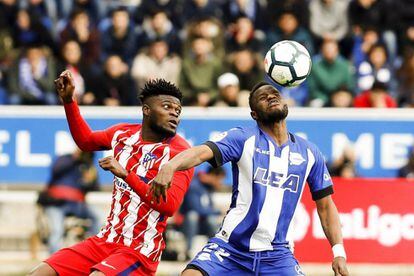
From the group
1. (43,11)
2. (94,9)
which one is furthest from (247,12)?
(43,11)

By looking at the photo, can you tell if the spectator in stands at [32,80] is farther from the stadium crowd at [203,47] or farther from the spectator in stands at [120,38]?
the spectator in stands at [120,38]

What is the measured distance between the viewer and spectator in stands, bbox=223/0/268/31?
18.4m

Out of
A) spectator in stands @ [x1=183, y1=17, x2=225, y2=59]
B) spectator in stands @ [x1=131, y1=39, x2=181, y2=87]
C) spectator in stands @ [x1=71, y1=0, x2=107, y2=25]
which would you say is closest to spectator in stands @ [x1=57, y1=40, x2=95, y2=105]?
spectator in stands @ [x1=131, y1=39, x2=181, y2=87]

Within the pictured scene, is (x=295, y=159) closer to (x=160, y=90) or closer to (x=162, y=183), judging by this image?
(x=160, y=90)

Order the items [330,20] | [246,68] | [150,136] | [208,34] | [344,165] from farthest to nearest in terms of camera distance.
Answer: [330,20] → [208,34] → [246,68] → [344,165] → [150,136]

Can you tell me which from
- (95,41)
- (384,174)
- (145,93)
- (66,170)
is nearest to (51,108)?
(66,170)

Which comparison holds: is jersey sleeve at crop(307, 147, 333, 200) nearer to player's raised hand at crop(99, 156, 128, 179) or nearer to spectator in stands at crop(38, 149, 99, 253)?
player's raised hand at crop(99, 156, 128, 179)

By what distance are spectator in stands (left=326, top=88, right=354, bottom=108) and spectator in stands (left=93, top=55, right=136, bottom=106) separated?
2817 millimetres

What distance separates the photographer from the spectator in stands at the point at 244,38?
57.8 ft

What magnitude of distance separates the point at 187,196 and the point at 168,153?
5.96 m

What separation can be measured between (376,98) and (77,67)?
4240mm

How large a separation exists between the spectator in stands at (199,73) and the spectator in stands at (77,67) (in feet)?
4.29

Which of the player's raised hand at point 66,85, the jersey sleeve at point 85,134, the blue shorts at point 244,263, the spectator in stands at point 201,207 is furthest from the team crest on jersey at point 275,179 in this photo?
the spectator in stands at point 201,207

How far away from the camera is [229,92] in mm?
16359
